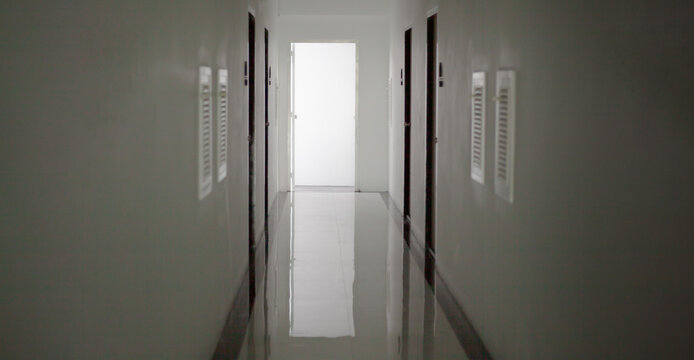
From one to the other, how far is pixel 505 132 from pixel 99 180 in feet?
8.18

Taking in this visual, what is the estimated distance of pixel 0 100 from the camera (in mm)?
1457

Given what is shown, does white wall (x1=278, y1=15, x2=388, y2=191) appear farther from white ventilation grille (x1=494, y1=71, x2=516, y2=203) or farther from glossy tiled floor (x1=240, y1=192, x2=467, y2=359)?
white ventilation grille (x1=494, y1=71, x2=516, y2=203)

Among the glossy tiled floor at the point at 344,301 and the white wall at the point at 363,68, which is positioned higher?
the white wall at the point at 363,68

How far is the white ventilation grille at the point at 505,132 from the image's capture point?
388cm

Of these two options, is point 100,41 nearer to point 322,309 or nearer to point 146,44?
point 146,44

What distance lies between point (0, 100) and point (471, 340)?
3.55m

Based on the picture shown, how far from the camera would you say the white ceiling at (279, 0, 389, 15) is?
11.4 meters

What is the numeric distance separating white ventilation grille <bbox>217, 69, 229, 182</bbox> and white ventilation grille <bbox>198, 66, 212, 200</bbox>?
34 centimetres

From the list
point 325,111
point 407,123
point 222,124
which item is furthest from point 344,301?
point 325,111

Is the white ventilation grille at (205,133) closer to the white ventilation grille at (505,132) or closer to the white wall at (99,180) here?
A: the white wall at (99,180)

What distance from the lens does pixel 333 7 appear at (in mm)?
11641

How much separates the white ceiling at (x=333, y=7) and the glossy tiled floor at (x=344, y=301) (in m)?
3.66

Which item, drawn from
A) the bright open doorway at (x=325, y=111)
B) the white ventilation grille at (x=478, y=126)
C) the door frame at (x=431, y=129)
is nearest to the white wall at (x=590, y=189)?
the white ventilation grille at (x=478, y=126)

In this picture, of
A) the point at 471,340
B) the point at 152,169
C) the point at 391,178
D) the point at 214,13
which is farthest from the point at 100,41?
the point at 391,178
